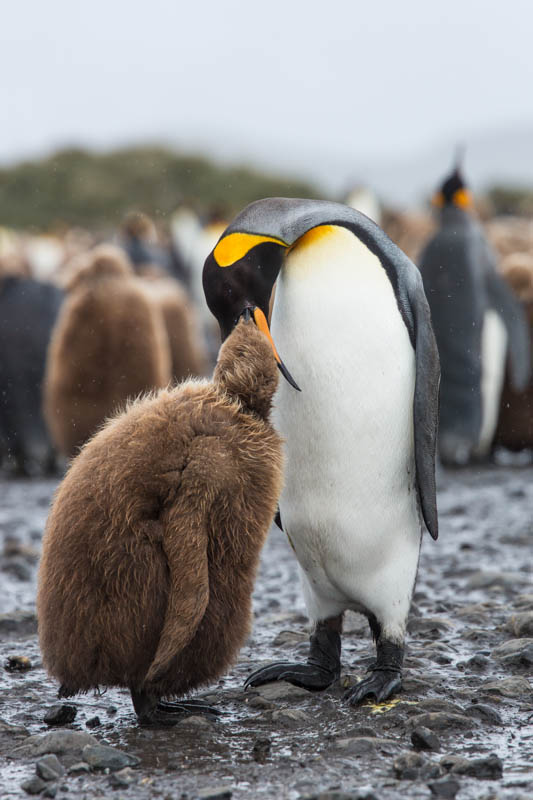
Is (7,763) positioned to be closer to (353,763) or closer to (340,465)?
(353,763)

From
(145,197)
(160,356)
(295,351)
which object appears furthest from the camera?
(145,197)

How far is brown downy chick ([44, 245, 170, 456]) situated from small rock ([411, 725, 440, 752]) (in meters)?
4.43

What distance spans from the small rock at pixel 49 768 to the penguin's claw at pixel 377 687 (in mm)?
897

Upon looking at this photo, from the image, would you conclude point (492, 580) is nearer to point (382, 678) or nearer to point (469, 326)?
A: point (382, 678)

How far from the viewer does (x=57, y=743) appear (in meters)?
2.68

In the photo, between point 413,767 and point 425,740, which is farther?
point 425,740

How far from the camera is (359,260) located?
3.23 m

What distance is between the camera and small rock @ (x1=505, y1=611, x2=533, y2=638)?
3.65m

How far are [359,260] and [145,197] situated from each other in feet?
152

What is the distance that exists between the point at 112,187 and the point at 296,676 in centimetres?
4755

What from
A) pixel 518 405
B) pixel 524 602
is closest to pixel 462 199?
pixel 518 405

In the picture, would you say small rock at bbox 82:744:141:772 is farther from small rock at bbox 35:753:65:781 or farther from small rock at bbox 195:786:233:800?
small rock at bbox 195:786:233:800

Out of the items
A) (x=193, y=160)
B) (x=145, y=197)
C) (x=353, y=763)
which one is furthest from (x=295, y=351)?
(x=193, y=160)

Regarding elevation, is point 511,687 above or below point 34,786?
below
